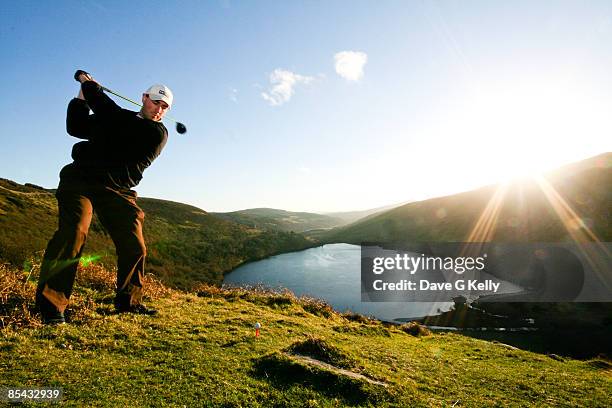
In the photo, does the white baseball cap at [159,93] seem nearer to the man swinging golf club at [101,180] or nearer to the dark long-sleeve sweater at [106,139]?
the man swinging golf club at [101,180]

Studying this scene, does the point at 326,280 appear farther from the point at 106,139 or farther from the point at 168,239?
the point at 106,139

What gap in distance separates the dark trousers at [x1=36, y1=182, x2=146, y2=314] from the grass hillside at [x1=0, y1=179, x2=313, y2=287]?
5.57 m

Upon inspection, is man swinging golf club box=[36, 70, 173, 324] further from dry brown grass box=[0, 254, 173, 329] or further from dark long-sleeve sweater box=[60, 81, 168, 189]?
dry brown grass box=[0, 254, 173, 329]

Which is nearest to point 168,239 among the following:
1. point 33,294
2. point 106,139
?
point 33,294

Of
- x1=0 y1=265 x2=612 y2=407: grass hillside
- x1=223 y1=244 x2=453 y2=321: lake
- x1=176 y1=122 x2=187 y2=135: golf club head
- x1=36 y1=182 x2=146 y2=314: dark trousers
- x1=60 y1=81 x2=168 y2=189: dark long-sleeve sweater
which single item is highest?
x1=176 y1=122 x2=187 y2=135: golf club head

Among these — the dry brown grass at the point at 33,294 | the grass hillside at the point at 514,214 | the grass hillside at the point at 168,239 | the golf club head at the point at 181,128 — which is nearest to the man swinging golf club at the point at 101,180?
the dry brown grass at the point at 33,294

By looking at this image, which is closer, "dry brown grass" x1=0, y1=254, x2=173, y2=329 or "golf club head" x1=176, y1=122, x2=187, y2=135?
"dry brown grass" x1=0, y1=254, x2=173, y2=329

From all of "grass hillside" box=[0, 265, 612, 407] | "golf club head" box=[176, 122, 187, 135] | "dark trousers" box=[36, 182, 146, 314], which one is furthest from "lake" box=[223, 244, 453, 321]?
"dark trousers" box=[36, 182, 146, 314]

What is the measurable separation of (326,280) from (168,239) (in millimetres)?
35723

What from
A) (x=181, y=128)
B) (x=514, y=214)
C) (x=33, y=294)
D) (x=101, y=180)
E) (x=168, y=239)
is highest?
(x=514, y=214)

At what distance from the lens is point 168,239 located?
230 ft

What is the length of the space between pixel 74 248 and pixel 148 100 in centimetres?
302

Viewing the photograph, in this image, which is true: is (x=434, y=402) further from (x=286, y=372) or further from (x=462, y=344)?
(x=462, y=344)

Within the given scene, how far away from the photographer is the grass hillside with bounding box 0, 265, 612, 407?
4.53 meters
